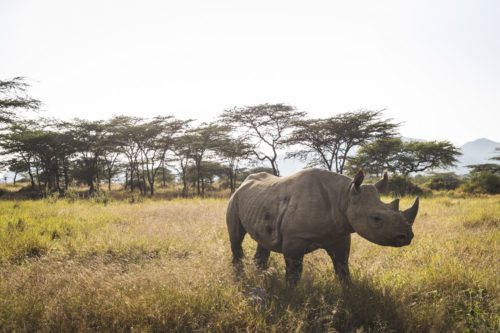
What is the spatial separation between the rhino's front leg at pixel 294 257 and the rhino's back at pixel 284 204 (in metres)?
0.17

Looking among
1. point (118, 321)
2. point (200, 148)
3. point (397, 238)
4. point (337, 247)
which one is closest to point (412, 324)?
point (397, 238)

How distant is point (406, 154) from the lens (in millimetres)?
36281

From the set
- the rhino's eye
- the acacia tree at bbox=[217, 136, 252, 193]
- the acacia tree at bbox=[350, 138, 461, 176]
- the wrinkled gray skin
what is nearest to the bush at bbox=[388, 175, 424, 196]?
the acacia tree at bbox=[350, 138, 461, 176]

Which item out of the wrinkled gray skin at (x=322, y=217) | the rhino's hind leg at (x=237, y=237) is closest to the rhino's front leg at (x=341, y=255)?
the wrinkled gray skin at (x=322, y=217)

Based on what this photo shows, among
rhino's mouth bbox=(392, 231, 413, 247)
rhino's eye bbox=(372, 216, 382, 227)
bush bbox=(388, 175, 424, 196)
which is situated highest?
rhino's eye bbox=(372, 216, 382, 227)

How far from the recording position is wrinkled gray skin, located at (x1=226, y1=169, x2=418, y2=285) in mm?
3219

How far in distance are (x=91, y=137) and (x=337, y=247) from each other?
3510cm

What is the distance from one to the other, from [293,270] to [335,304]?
0.63 meters

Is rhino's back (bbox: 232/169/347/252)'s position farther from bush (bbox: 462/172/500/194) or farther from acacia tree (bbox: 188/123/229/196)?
acacia tree (bbox: 188/123/229/196)

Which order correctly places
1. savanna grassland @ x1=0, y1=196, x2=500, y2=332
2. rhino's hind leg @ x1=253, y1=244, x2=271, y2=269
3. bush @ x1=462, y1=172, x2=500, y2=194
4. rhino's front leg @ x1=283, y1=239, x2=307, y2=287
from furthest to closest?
bush @ x1=462, y1=172, x2=500, y2=194
rhino's hind leg @ x1=253, y1=244, x2=271, y2=269
rhino's front leg @ x1=283, y1=239, x2=307, y2=287
savanna grassland @ x1=0, y1=196, x2=500, y2=332

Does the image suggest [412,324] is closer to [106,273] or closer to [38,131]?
[106,273]

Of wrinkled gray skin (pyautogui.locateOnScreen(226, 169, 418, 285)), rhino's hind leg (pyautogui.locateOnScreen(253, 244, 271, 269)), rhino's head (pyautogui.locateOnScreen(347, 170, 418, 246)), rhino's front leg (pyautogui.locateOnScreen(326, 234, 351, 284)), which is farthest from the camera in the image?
rhino's hind leg (pyautogui.locateOnScreen(253, 244, 271, 269))

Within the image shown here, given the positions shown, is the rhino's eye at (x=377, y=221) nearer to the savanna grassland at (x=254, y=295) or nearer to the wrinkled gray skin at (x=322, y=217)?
the wrinkled gray skin at (x=322, y=217)

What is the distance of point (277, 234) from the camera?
392cm
